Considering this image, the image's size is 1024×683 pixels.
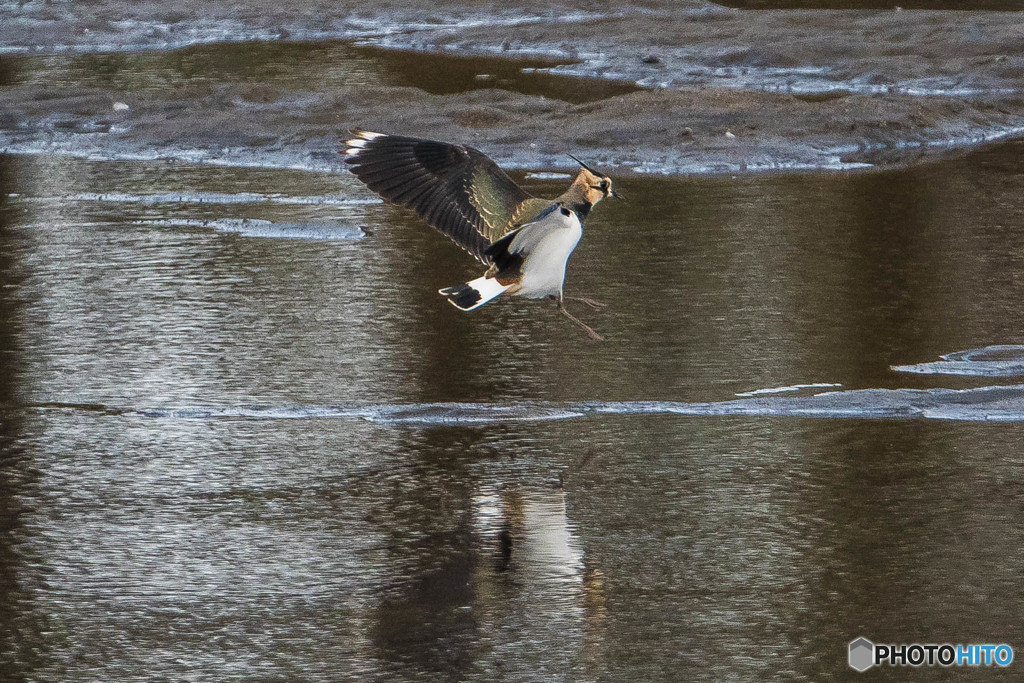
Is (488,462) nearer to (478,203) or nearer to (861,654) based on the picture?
(478,203)

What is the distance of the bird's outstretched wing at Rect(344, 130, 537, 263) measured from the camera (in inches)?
245

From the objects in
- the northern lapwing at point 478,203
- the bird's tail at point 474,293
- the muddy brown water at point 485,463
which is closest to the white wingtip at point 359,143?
the northern lapwing at point 478,203

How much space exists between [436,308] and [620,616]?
11.8 feet


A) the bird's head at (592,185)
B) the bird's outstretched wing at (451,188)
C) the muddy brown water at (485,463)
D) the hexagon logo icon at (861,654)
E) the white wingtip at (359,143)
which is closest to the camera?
the hexagon logo icon at (861,654)

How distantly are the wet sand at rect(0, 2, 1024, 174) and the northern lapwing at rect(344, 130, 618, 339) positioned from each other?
503 centimetres

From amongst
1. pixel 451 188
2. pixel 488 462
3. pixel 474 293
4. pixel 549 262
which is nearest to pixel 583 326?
pixel 549 262

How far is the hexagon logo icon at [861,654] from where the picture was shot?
400cm

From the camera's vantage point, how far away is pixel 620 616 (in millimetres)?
4344

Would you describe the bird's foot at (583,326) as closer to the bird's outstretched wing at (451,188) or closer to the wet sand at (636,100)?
the bird's outstretched wing at (451,188)

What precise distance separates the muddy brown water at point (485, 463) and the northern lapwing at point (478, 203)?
0.50m

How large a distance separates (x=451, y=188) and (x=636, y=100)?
21.8ft

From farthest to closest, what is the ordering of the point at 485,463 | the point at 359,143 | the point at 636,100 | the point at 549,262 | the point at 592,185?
1. the point at 636,100
2. the point at 359,143
3. the point at 549,262
4. the point at 592,185
5. the point at 485,463

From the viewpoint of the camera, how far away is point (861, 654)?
4070 mm

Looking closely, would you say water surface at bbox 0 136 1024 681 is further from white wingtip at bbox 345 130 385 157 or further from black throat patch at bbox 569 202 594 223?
white wingtip at bbox 345 130 385 157
